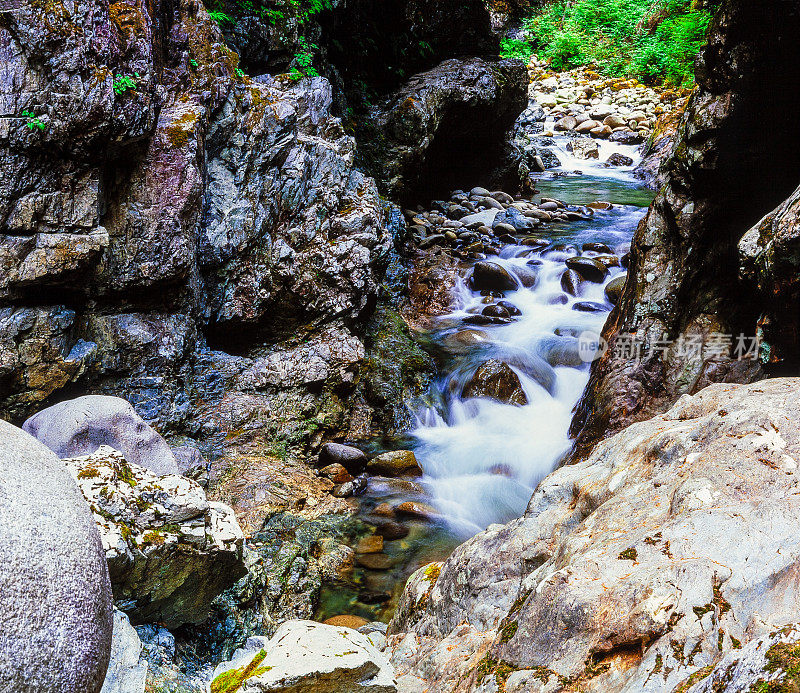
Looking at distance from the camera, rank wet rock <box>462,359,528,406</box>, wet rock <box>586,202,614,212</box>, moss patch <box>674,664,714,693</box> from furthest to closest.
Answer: wet rock <box>586,202,614,212</box> < wet rock <box>462,359,528,406</box> < moss patch <box>674,664,714,693</box>

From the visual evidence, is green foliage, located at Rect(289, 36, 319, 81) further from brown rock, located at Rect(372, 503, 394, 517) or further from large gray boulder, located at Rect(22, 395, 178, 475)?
brown rock, located at Rect(372, 503, 394, 517)

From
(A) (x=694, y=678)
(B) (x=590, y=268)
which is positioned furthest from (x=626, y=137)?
(A) (x=694, y=678)

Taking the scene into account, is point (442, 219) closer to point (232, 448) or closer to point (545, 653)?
point (232, 448)

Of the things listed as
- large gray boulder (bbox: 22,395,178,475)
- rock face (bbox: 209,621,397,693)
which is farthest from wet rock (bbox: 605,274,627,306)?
rock face (bbox: 209,621,397,693)

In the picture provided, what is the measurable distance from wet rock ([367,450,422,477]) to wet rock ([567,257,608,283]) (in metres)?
5.43

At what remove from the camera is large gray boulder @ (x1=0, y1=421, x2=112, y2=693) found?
1649 millimetres

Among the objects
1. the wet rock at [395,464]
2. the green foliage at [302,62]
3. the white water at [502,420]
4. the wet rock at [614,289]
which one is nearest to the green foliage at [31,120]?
the green foliage at [302,62]

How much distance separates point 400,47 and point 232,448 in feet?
31.7

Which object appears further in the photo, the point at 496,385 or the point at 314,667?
the point at 496,385

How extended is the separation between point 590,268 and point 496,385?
3.74 meters

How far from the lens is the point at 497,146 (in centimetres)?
1412

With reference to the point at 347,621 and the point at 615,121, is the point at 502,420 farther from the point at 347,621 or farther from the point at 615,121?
the point at 615,121

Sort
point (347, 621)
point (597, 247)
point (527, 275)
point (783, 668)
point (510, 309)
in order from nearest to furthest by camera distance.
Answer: point (783, 668) < point (347, 621) < point (510, 309) < point (527, 275) < point (597, 247)

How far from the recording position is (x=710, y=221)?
5652 mm
